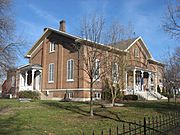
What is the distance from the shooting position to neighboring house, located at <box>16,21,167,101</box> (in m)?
30.2

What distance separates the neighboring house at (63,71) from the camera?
3017 centimetres

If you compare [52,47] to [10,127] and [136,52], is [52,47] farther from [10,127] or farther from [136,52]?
[10,127]

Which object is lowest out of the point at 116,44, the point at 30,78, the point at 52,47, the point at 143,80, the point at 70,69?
the point at 143,80

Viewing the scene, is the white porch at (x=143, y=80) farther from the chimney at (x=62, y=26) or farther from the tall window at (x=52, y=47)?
the chimney at (x=62, y=26)

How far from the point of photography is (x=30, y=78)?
127ft

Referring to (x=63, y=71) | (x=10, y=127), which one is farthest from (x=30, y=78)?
(x=10, y=127)

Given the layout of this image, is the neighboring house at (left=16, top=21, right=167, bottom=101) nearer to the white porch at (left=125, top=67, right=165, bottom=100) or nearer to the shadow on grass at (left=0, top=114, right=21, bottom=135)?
the white porch at (left=125, top=67, right=165, bottom=100)

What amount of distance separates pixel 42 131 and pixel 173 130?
5274 millimetres

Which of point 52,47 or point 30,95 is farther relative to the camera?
point 52,47

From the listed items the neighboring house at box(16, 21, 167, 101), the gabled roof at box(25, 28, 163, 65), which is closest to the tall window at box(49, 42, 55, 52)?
the neighboring house at box(16, 21, 167, 101)

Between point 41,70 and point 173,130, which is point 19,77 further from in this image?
point 173,130

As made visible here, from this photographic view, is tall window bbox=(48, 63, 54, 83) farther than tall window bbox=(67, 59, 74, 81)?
Yes

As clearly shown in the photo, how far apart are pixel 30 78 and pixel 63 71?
8.96 meters

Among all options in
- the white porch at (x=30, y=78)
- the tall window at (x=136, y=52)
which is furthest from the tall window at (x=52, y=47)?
the tall window at (x=136, y=52)
